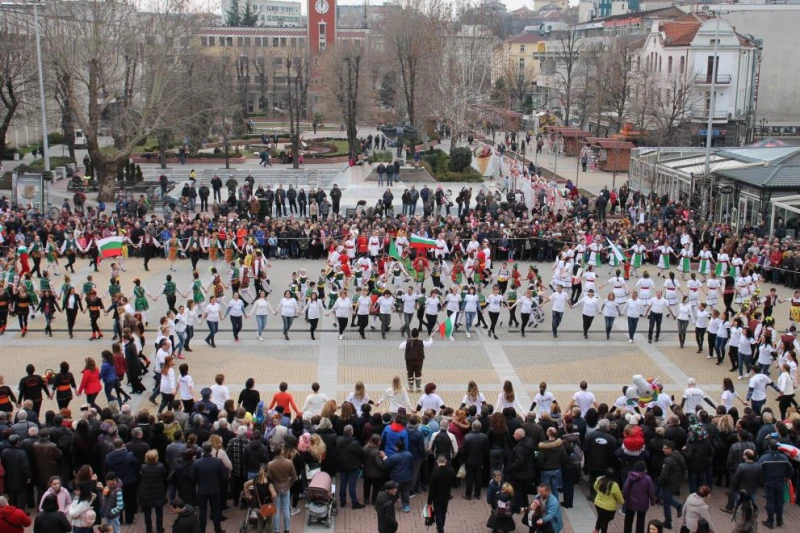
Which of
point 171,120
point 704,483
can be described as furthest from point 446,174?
point 704,483

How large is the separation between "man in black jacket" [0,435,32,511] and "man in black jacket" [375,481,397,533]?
16.4 ft

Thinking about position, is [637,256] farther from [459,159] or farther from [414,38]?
[414,38]

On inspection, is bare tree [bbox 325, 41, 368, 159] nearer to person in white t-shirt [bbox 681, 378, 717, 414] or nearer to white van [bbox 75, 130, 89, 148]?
white van [bbox 75, 130, 89, 148]

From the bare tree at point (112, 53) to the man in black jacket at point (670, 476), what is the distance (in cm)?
3305

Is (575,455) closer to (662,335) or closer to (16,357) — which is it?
(662,335)

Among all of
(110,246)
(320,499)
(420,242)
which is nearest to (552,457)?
(320,499)

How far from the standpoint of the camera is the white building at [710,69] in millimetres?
62562

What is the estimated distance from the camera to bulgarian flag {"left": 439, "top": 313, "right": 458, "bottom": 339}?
70.7ft

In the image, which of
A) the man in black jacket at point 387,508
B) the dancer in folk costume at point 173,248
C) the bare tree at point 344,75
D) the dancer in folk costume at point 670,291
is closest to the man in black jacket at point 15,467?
the man in black jacket at point 387,508

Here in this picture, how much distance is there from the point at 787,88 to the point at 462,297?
57.9 meters

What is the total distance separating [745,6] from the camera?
6925cm

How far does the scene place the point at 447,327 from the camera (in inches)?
854

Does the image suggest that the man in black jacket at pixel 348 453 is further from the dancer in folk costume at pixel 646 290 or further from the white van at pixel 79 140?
the white van at pixel 79 140

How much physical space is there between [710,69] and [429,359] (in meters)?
49.8
